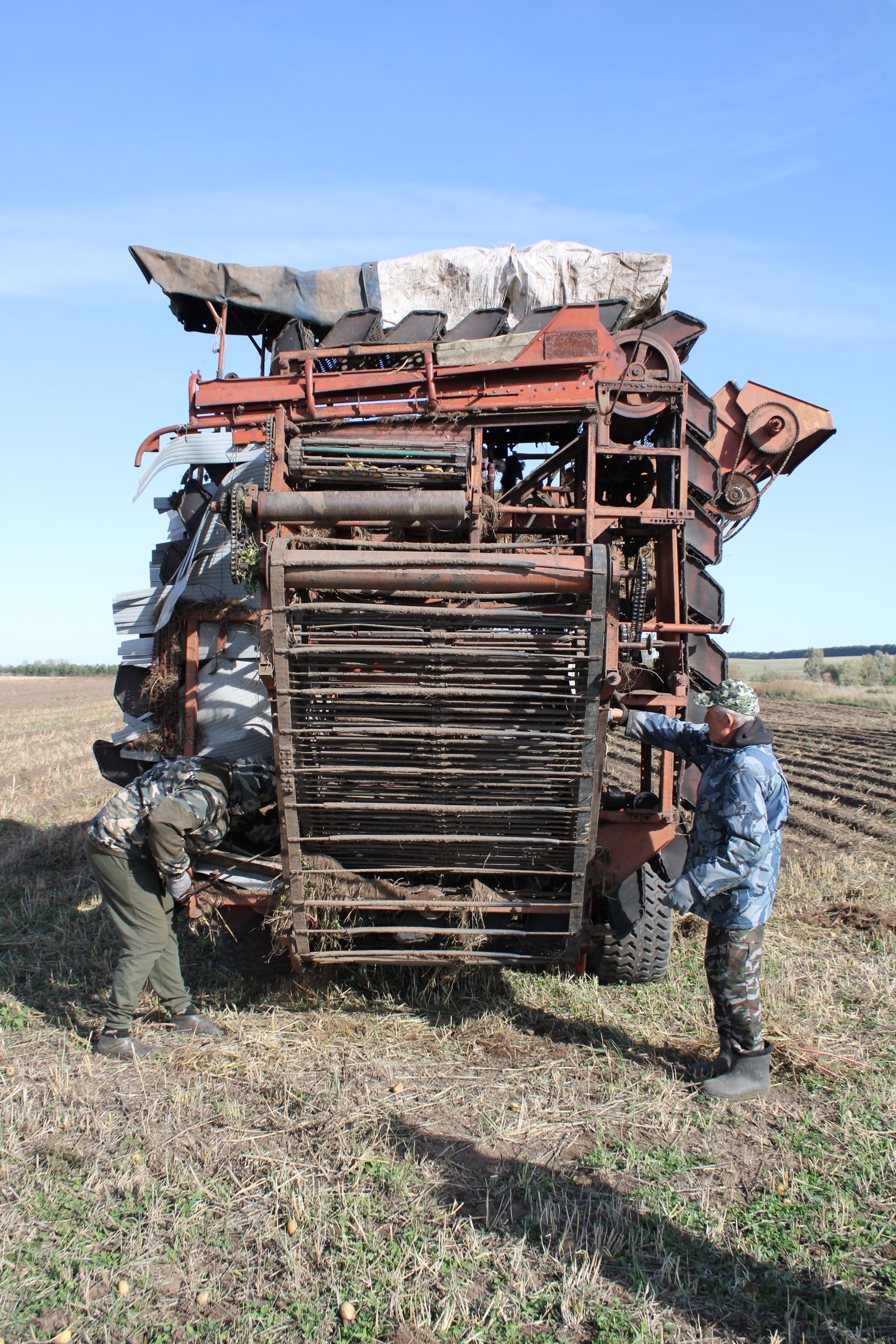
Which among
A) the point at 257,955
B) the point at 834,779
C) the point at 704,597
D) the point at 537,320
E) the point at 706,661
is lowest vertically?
the point at 257,955

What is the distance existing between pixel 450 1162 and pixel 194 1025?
188cm

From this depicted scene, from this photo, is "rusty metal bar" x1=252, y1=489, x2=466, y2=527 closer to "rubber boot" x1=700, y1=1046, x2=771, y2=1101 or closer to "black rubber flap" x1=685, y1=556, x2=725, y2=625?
"black rubber flap" x1=685, y1=556, x2=725, y2=625

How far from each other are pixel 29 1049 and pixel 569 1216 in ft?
9.86

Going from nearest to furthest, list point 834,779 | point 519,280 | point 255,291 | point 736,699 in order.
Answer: point 736,699 < point 255,291 < point 519,280 < point 834,779

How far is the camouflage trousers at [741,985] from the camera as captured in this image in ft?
13.9

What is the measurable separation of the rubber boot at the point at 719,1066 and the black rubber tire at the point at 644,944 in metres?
0.87

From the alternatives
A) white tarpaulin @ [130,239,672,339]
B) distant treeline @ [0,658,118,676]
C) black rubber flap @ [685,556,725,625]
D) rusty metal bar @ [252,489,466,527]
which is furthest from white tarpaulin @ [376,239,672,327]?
distant treeline @ [0,658,118,676]

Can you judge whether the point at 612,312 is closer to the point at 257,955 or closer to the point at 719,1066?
the point at 719,1066

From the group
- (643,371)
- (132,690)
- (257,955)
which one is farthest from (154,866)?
(643,371)

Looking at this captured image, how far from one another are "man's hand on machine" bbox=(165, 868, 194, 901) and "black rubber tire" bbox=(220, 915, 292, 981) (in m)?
0.61

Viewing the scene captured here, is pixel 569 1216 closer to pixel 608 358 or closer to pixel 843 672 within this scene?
pixel 608 358

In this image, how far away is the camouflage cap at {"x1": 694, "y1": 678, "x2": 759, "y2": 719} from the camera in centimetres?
429

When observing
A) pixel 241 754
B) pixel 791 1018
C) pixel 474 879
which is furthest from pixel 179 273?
pixel 791 1018

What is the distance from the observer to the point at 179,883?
4.77m
